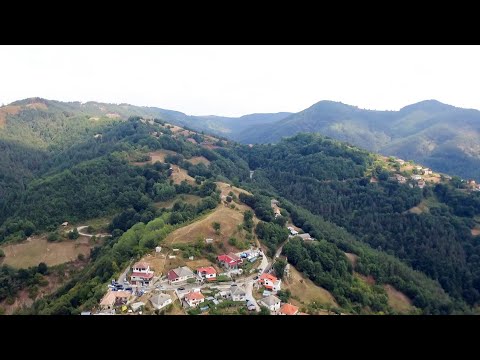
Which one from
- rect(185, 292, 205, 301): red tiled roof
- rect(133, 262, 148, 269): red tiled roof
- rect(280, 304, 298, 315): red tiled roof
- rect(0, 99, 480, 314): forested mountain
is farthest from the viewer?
rect(0, 99, 480, 314): forested mountain

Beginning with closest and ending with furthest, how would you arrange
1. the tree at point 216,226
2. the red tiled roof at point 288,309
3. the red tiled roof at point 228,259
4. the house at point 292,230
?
the red tiled roof at point 288,309, the red tiled roof at point 228,259, the tree at point 216,226, the house at point 292,230

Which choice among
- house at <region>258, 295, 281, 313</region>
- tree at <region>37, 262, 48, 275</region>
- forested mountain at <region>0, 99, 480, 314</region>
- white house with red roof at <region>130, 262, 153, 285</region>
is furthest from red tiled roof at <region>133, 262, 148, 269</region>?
tree at <region>37, 262, 48, 275</region>

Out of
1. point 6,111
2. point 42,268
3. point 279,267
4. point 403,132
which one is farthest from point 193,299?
point 403,132

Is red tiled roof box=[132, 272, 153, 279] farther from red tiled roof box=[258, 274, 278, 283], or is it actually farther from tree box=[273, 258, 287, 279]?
tree box=[273, 258, 287, 279]

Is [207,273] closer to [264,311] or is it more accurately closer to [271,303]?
[271,303]

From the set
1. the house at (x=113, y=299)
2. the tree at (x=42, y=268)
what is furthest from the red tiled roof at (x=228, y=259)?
the tree at (x=42, y=268)

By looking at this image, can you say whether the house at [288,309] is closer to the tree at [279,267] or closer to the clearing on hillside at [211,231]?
the tree at [279,267]
